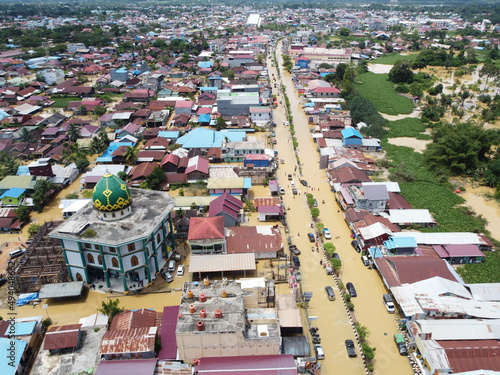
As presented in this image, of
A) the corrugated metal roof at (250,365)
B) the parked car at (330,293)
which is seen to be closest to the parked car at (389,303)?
the parked car at (330,293)

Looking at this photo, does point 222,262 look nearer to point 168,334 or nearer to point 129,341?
point 168,334

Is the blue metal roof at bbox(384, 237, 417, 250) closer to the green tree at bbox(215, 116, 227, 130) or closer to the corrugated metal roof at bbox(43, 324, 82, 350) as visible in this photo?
the corrugated metal roof at bbox(43, 324, 82, 350)

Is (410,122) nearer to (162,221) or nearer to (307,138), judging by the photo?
(307,138)

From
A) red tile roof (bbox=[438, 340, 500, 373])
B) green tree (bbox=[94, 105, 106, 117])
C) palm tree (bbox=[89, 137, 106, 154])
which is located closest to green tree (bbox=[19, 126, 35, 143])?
palm tree (bbox=[89, 137, 106, 154])

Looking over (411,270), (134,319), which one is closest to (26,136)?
(134,319)

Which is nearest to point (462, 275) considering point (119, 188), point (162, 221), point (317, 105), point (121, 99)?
point (162, 221)

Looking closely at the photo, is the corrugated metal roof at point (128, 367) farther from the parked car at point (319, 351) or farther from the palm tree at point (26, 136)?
the palm tree at point (26, 136)
